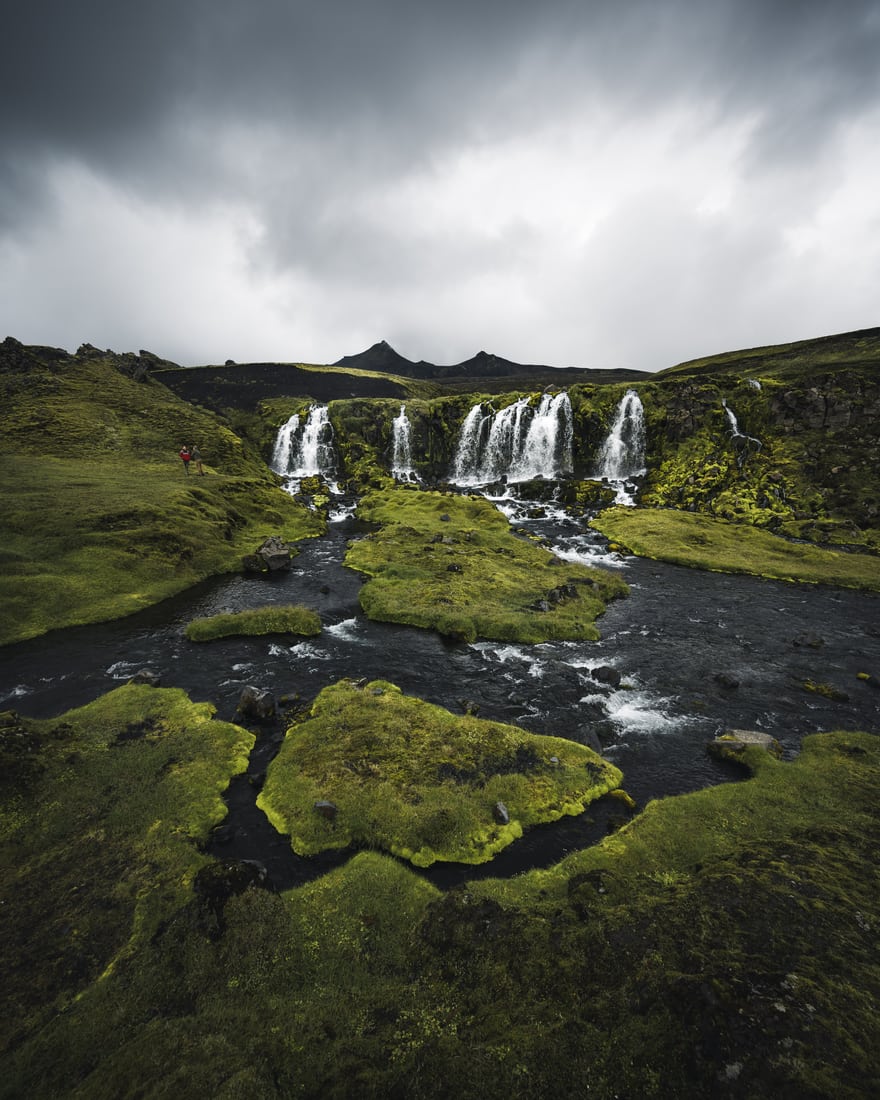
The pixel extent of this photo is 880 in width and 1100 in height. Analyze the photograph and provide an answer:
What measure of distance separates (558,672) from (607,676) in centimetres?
225

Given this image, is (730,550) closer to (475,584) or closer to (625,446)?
(475,584)

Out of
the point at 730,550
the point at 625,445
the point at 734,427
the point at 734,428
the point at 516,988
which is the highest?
the point at 734,427

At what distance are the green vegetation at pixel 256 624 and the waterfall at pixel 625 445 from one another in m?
56.4

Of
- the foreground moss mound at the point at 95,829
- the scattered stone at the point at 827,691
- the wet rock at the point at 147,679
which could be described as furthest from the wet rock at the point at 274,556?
the scattered stone at the point at 827,691

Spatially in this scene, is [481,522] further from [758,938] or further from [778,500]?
[758,938]

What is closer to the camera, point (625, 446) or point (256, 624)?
point (256, 624)

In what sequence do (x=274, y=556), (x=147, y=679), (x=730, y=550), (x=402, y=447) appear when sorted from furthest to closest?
(x=402, y=447), (x=730, y=550), (x=274, y=556), (x=147, y=679)

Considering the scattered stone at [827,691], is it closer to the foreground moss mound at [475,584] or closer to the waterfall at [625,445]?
the foreground moss mound at [475,584]

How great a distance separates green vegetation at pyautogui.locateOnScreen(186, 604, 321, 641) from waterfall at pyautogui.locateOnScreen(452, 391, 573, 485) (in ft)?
180

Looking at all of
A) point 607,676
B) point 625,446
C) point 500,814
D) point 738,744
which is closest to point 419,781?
point 500,814

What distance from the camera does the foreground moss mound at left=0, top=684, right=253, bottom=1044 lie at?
30.6 ft

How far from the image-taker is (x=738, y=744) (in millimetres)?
16391

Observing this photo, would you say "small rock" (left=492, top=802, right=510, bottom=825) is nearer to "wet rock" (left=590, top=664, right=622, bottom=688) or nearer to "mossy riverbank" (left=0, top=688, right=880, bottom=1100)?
"mossy riverbank" (left=0, top=688, right=880, bottom=1100)

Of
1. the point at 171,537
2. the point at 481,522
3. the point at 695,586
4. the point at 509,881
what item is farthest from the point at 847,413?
the point at 171,537
